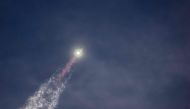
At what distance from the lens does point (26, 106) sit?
16400cm
